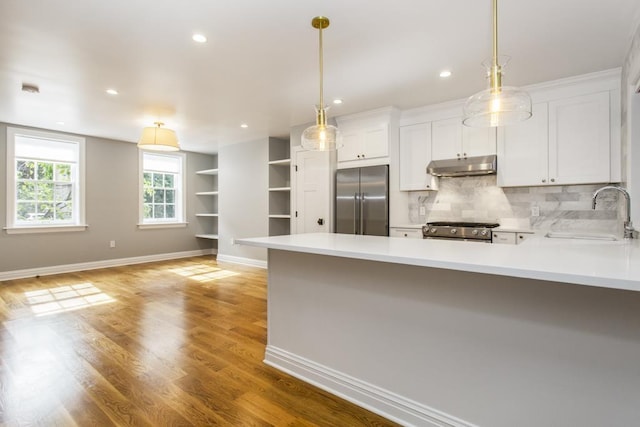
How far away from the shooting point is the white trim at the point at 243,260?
601 cm

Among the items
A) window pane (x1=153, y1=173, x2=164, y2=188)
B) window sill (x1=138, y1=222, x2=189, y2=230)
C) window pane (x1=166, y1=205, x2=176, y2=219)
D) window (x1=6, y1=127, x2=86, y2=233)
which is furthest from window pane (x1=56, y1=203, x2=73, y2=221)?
window pane (x1=166, y1=205, x2=176, y2=219)

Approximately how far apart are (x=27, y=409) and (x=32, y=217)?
4713 millimetres

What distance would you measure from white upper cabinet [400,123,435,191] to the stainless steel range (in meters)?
0.63

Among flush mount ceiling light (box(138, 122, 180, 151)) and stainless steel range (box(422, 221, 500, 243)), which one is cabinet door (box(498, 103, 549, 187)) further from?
flush mount ceiling light (box(138, 122, 180, 151))

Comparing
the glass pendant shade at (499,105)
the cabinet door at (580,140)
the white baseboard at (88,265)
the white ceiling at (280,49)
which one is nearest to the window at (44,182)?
the white baseboard at (88,265)

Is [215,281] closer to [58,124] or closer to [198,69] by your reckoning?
[198,69]

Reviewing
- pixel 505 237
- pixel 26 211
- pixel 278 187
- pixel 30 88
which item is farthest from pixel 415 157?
pixel 26 211

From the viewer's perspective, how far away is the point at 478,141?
378 centimetres

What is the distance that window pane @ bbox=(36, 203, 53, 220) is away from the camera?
532 cm

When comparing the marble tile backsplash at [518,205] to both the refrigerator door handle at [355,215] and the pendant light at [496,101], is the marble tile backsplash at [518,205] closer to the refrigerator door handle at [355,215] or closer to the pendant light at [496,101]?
the refrigerator door handle at [355,215]

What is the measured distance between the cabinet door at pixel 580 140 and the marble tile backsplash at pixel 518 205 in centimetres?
26

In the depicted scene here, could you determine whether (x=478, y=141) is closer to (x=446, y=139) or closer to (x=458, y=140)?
(x=458, y=140)

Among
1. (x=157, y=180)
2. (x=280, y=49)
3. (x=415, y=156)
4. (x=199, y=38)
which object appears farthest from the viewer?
(x=157, y=180)

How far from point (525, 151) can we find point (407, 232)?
1562mm
